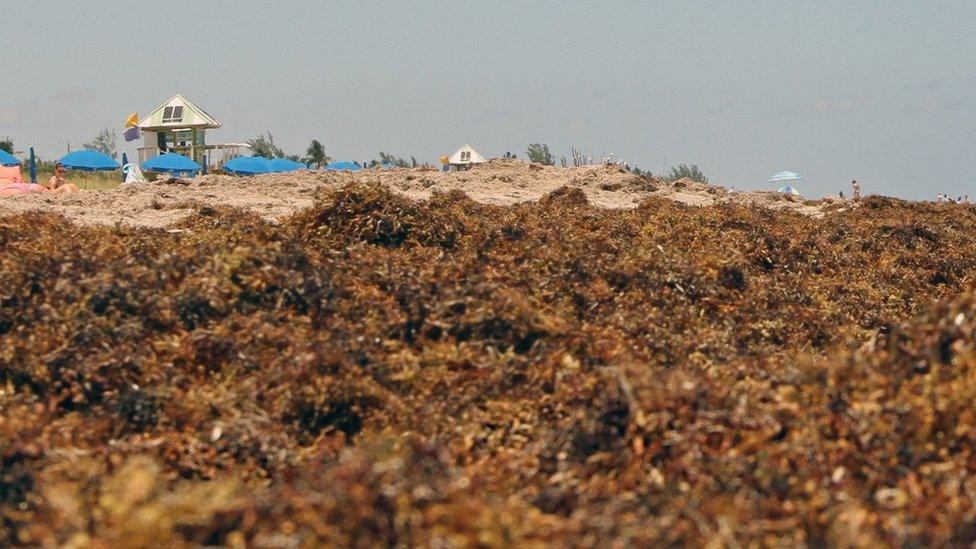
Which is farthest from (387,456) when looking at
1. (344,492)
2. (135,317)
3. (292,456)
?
(135,317)

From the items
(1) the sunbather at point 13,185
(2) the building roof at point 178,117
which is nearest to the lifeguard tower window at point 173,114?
(2) the building roof at point 178,117

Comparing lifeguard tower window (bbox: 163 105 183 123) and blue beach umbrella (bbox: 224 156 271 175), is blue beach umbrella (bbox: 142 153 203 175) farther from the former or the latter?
lifeguard tower window (bbox: 163 105 183 123)

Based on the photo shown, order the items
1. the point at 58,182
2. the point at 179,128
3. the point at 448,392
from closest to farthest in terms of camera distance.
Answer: the point at 448,392, the point at 58,182, the point at 179,128

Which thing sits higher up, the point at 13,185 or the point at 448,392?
the point at 13,185

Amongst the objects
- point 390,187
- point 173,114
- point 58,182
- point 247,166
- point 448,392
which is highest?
point 173,114

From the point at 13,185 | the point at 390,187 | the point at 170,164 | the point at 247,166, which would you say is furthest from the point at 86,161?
the point at 390,187

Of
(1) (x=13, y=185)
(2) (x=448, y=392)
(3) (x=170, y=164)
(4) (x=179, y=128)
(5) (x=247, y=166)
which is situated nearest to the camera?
(2) (x=448, y=392)

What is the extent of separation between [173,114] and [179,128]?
3.17 ft

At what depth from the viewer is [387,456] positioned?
13.0ft

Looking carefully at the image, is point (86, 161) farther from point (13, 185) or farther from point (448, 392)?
point (448, 392)

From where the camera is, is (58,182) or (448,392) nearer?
(448,392)

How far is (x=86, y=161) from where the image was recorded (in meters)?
43.9

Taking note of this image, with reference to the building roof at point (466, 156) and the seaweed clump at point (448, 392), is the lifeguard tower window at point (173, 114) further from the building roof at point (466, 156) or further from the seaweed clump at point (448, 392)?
the seaweed clump at point (448, 392)

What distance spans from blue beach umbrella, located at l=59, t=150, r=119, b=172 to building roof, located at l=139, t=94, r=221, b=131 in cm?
890
